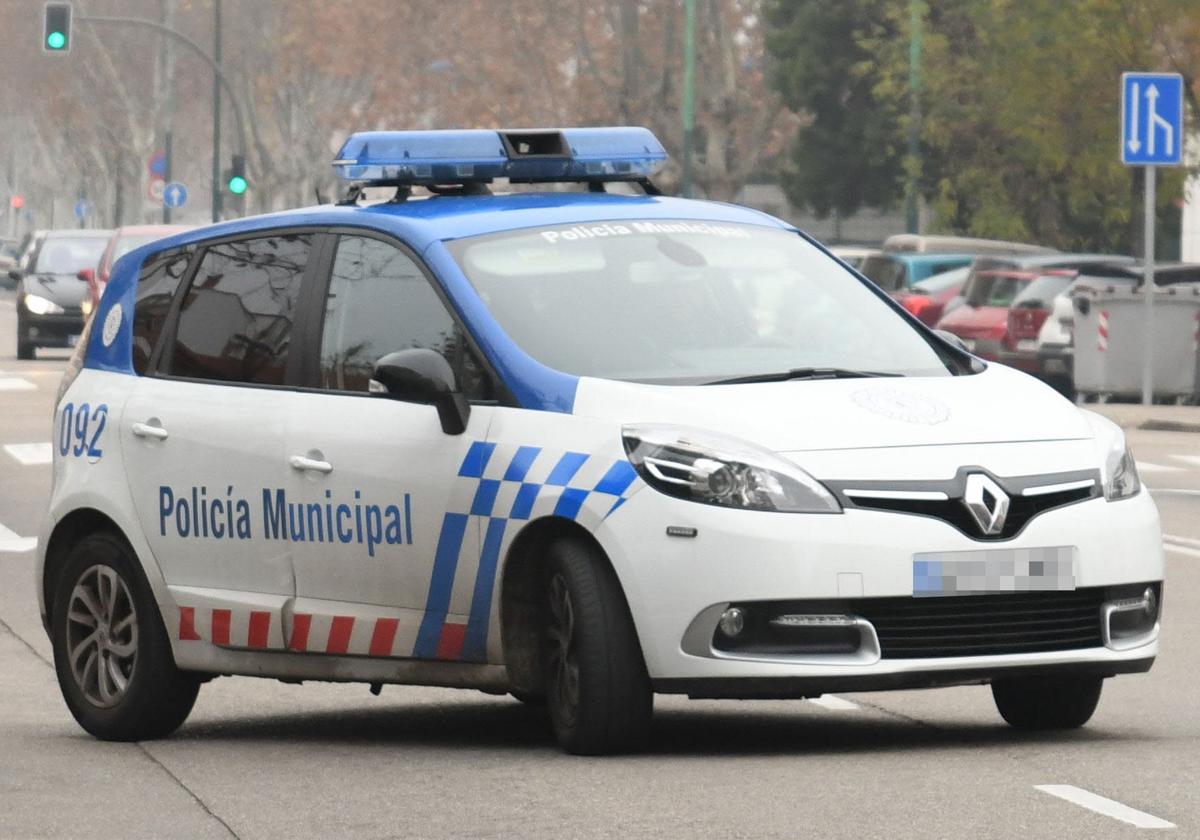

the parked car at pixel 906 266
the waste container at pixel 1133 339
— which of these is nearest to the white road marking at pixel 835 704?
the waste container at pixel 1133 339

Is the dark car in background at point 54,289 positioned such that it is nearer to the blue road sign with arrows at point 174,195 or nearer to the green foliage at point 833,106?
the green foliage at point 833,106

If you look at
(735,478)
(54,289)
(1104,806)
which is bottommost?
(54,289)

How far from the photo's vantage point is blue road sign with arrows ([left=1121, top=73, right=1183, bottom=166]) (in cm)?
2760

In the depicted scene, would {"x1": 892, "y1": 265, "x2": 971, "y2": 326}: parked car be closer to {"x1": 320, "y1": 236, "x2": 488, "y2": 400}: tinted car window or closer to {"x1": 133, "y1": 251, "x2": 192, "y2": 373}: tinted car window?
{"x1": 133, "y1": 251, "x2": 192, "y2": 373}: tinted car window

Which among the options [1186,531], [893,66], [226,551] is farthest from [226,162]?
[226,551]

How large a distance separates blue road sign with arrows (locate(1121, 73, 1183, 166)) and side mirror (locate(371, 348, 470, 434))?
2030 centimetres

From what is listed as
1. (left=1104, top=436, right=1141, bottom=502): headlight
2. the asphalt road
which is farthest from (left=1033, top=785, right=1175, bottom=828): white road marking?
(left=1104, top=436, right=1141, bottom=502): headlight

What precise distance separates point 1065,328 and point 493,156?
23.0 m

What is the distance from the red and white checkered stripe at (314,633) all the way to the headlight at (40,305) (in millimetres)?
32262

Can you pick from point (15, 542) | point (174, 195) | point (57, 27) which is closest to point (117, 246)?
point (57, 27)

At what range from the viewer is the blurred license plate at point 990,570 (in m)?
7.52

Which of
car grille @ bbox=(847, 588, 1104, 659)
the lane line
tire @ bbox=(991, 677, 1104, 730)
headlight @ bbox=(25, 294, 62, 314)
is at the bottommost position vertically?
headlight @ bbox=(25, 294, 62, 314)

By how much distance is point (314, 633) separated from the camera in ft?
27.9

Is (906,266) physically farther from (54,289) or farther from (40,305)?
(40,305)
